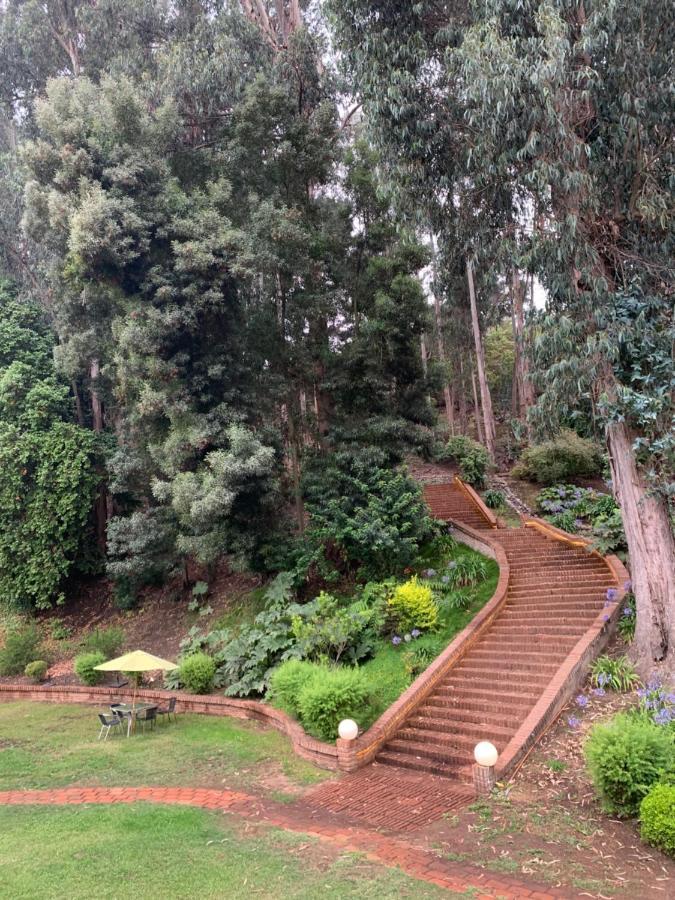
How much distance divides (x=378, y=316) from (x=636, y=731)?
1124 centimetres

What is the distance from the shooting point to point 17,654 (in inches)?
566

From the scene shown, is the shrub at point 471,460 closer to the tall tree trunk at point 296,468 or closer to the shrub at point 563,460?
the shrub at point 563,460

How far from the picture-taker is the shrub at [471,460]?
2078 cm

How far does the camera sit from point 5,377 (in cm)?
1706

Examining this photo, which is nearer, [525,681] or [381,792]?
[381,792]

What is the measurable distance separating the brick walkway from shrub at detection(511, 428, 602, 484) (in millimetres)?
15197

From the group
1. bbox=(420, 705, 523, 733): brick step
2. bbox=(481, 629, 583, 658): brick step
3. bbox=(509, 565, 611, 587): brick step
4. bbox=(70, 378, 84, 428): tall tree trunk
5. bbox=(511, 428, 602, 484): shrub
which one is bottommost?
bbox=(420, 705, 523, 733): brick step

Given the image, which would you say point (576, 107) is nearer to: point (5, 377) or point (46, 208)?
point (46, 208)

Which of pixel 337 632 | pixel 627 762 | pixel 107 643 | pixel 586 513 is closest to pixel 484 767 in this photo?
pixel 627 762

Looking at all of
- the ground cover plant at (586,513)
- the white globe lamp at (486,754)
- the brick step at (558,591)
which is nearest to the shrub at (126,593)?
the brick step at (558,591)

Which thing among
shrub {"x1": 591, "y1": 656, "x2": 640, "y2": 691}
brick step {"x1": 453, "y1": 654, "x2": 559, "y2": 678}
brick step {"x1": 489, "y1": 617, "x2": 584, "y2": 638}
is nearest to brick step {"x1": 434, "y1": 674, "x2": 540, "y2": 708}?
brick step {"x1": 453, "y1": 654, "x2": 559, "y2": 678}

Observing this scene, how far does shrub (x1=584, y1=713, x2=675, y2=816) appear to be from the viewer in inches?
218

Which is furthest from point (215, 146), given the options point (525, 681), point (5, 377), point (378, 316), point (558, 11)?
point (525, 681)

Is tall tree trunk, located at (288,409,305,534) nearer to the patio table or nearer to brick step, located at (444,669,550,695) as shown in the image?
the patio table
